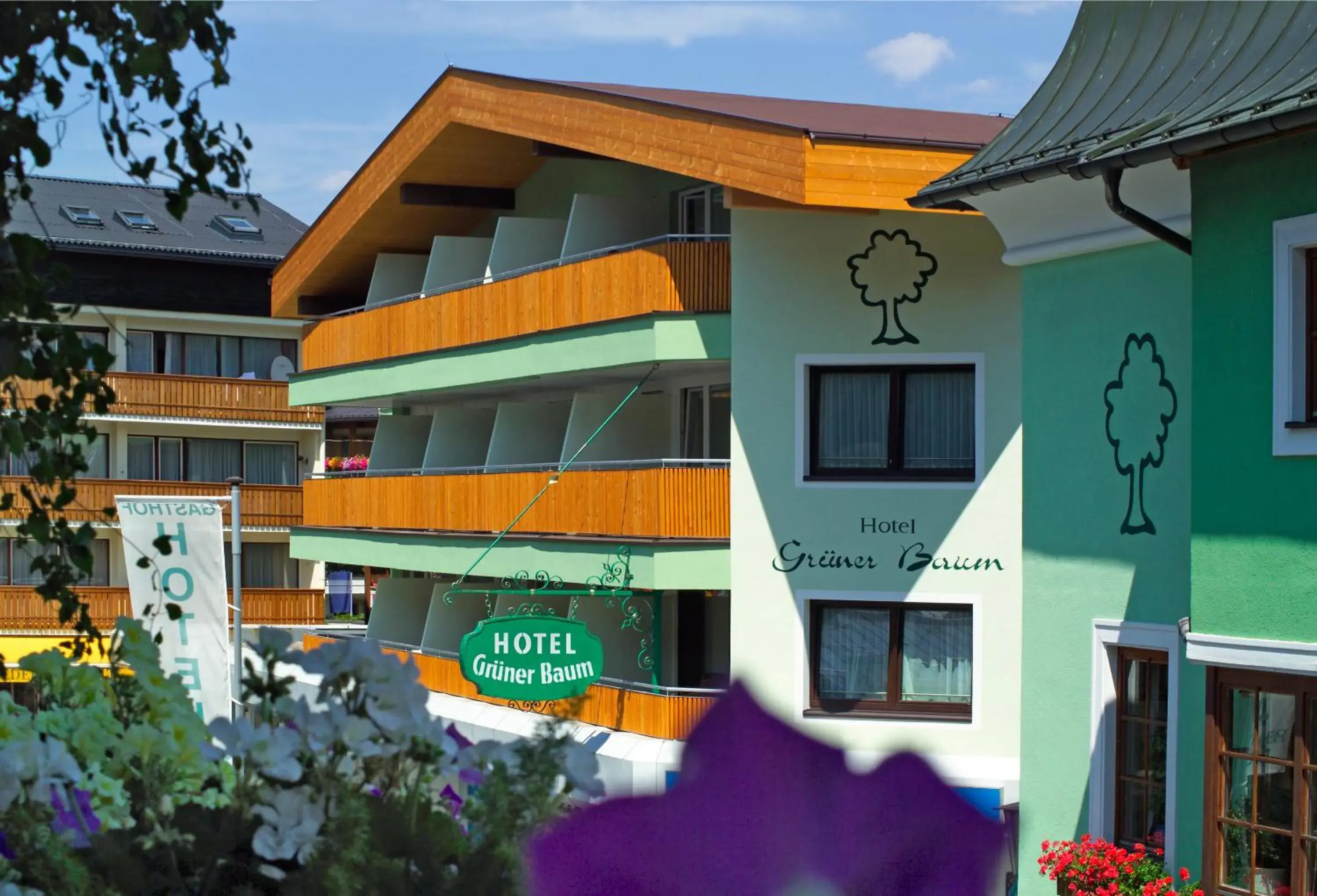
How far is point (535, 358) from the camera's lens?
25969mm

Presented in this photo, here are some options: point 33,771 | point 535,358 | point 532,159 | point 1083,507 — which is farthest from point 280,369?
point 33,771

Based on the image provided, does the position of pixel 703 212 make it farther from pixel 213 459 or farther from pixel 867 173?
pixel 213 459

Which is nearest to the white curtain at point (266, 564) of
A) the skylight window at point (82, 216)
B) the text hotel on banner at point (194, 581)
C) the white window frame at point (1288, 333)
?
the skylight window at point (82, 216)

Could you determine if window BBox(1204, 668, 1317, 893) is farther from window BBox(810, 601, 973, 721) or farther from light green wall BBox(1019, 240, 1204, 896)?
window BBox(810, 601, 973, 721)

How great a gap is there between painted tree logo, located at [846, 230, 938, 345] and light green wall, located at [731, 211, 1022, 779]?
0.07m

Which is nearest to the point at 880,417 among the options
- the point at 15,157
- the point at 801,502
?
the point at 801,502

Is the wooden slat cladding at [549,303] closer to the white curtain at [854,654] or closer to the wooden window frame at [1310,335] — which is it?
the white curtain at [854,654]

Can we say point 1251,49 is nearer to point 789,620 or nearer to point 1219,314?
point 1219,314

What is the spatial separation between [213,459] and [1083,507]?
119 ft

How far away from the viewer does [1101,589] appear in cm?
1363

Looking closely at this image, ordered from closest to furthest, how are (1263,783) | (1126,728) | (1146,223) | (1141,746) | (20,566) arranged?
(1263,783)
(1146,223)
(1141,746)
(1126,728)
(20,566)

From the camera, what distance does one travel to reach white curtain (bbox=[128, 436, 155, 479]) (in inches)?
1800

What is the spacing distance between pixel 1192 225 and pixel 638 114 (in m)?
12.0

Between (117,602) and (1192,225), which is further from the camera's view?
(117,602)
